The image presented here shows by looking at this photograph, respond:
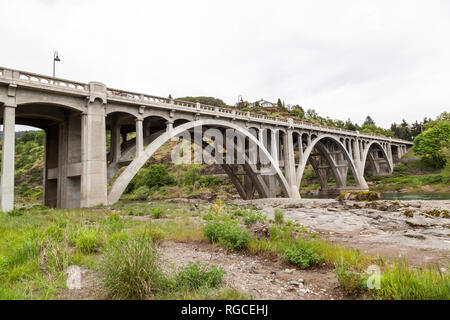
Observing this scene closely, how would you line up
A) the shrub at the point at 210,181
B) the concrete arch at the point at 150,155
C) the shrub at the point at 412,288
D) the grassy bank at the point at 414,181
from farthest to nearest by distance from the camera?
the shrub at the point at 210,181
the grassy bank at the point at 414,181
the concrete arch at the point at 150,155
the shrub at the point at 412,288

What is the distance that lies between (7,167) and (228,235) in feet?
48.5

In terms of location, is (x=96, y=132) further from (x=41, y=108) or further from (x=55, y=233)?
(x=55, y=233)

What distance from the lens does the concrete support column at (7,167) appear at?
13552mm

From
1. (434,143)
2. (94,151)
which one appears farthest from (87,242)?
(434,143)

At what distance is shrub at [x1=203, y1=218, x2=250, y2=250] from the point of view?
20.1ft

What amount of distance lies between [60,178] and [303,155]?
31.2m

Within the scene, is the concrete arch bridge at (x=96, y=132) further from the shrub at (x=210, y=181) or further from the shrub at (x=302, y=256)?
the shrub at (x=210, y=181)

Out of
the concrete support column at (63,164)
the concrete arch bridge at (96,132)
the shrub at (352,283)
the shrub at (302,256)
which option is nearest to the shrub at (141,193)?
the concrete arch bridge at (96,132)

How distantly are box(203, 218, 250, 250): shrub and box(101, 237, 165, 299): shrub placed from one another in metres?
2.84

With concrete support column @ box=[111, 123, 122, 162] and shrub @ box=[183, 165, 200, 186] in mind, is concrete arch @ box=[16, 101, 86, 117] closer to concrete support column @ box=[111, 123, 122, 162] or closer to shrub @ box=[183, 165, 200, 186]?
concrete support column @ box=[111, 123, 122, 162]

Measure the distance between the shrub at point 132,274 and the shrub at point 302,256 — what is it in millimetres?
2737

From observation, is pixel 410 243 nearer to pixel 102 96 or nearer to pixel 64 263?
pixel 64 263

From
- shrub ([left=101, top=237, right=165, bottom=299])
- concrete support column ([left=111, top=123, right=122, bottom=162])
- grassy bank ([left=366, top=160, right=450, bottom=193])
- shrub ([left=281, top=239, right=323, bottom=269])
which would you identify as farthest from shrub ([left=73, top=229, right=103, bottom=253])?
grassy bank ([left=366, top=160, right=450, bottom=193])
